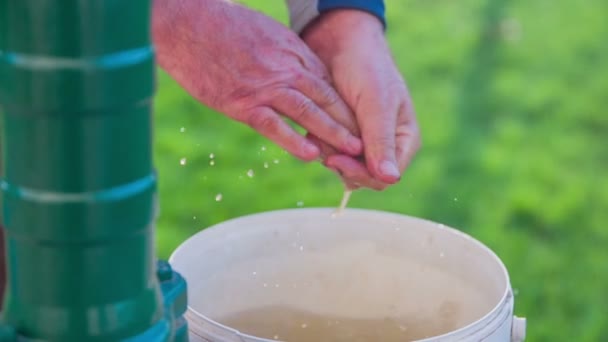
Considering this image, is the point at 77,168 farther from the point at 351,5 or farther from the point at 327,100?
the point at 351,5

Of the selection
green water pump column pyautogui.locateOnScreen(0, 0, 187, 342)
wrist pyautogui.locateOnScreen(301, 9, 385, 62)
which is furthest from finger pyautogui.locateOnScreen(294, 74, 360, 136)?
green water pump column pyautogui.locateOnScreen(0, 0, 187, 342)

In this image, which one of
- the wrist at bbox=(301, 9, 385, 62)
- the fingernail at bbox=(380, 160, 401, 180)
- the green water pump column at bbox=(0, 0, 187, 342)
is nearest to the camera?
the green water pump column at bbox=(0, 0, 187, 342)

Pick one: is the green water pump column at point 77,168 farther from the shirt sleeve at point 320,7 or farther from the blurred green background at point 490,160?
the blurred green background at point 490,160

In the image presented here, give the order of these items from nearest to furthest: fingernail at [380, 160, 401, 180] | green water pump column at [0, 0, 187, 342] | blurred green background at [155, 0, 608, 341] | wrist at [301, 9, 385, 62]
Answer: green water pump column at [0, 0, 187, 342] < fingernail at [380, 160, 401, 180] < wrist at [301, 9, 385, 62] < blurred green background at [155, 0, 608, 341]

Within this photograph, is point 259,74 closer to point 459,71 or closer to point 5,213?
point 5,213

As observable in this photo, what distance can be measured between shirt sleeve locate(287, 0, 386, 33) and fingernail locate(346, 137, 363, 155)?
0.84 feet

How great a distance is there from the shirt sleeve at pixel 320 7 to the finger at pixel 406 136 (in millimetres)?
175

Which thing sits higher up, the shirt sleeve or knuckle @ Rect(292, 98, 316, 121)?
the shirt sleeve

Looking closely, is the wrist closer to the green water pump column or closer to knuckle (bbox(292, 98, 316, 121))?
knuckle (bbox(292, 98, 316, 121))

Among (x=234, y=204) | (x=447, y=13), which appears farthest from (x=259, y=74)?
(x=447, y=13)

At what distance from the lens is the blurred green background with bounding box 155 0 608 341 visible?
7.95 ft

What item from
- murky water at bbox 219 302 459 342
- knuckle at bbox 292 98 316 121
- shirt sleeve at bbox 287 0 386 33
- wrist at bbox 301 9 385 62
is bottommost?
murky water at bbox 219 302 459 342

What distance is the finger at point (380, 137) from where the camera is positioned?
3.79 feet

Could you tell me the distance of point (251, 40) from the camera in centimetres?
120
